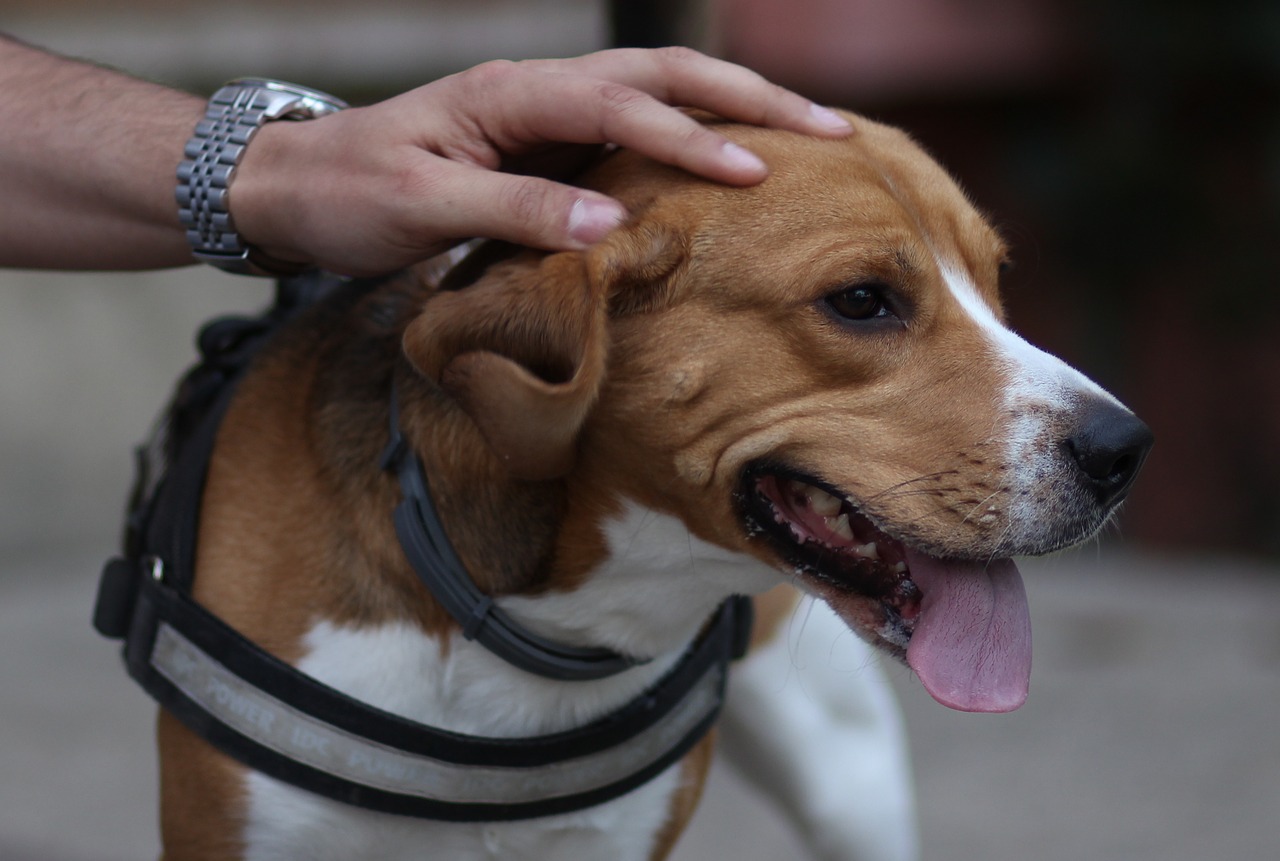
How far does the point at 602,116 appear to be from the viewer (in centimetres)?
216

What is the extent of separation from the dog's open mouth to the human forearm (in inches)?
45.1

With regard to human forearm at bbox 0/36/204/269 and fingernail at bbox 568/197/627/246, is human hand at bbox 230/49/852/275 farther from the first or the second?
human forearm at bbox 0/36/204/269

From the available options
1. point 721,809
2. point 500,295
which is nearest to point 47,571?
point 721,809

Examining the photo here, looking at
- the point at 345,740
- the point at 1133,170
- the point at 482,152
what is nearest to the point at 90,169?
the point at 482,152

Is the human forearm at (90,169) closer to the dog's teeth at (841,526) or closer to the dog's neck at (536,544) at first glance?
the dog's neck at (536,544)

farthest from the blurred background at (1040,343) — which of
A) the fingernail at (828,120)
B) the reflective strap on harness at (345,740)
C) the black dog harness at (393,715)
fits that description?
the reflective strap on harness at (345,740)

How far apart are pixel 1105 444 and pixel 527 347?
879 millimetres

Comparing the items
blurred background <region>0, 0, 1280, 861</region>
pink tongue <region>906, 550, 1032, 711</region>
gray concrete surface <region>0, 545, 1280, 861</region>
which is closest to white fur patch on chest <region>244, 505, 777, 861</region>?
pink tongue <region>906, 550, 1032, 711</region>

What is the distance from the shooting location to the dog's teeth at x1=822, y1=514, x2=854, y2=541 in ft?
7.56

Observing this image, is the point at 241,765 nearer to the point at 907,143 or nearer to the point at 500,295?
the point at 500,295

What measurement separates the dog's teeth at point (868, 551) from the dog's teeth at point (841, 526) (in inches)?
0.9

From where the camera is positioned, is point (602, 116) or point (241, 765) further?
point (241, 765)

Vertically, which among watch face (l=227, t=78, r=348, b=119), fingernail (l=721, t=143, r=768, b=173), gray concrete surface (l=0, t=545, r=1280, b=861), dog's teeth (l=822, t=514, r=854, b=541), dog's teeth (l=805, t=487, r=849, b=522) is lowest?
gray concrete surface (l=0, t=545, r=1280, b=861)

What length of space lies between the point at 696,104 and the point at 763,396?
506 millimetres
